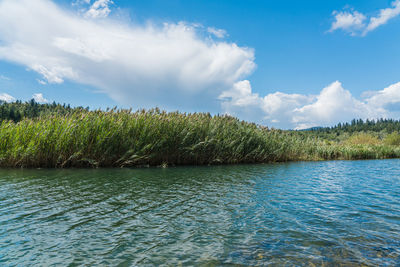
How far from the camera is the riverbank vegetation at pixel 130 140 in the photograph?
11.8m

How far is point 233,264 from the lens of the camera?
3.04 metres

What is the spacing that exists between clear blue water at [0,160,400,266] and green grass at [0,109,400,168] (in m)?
4.53

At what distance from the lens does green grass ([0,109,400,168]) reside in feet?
38.5

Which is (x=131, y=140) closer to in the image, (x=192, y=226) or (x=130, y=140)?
(x=130, y=140)

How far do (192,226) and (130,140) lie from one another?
960 centimetres

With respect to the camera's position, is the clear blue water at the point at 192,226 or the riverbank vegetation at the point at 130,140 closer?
the clear blue water at the point at 192,226

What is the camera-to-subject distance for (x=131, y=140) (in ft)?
43.1

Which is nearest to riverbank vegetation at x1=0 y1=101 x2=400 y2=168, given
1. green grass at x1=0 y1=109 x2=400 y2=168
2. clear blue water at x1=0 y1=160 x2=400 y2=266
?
green grass at x1=0 y1=109 x2=400 y2=168

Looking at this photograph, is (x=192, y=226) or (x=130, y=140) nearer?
(x=192, y=226)

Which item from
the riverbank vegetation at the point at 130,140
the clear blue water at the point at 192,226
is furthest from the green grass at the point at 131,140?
the clear blue water at the point at 192,226

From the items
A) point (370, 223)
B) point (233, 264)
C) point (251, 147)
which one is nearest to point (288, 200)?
point (370, 223)

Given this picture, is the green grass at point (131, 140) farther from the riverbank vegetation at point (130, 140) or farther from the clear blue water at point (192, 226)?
the clear blue water at point (192, 226)

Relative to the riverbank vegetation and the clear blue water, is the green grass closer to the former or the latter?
the riverbank vegetation

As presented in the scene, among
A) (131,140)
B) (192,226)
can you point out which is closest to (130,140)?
(131,140)
